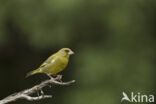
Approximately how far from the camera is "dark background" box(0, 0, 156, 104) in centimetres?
930

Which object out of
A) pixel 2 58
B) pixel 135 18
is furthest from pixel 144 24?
pixel 2 58

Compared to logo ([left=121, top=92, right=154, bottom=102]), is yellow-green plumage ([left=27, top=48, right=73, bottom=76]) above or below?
above

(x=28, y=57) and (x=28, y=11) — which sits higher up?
(x=28, y=11)

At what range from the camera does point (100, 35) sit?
385 inches

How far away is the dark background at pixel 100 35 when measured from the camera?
30.5ft

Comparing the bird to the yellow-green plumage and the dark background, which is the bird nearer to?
the yellow-green plumage

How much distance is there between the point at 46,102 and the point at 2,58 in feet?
4.82

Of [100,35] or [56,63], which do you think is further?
[100,35]

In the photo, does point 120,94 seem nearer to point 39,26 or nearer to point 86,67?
point 86,67

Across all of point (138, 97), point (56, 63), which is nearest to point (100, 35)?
point (138, 97)

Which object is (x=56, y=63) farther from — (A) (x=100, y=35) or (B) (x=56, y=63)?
(A) (x=100, y=35)

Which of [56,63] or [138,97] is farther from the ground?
[56,63]

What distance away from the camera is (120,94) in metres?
9.48

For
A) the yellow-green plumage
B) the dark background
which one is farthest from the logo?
the yellow-green plumage
